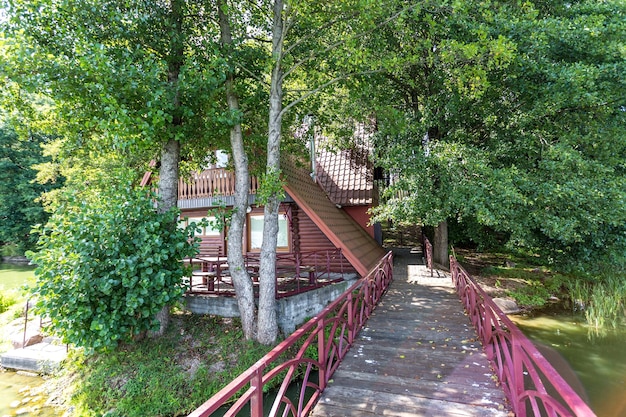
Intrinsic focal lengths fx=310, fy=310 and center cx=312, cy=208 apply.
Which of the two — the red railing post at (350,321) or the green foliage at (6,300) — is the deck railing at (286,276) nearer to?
the red railing post at (350,321)

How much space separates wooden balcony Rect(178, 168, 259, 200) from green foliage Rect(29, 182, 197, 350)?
16.4 feet

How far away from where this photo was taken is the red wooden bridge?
2602mm

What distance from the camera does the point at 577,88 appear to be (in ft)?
25.6

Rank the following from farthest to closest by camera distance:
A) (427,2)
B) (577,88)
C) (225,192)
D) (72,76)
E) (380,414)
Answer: (225,192) < (577,88) < (427,2) < (72,76) < (380,414)

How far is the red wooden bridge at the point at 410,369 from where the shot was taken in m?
2.60

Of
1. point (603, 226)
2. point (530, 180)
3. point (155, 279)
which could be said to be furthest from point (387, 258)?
point (603, 226)

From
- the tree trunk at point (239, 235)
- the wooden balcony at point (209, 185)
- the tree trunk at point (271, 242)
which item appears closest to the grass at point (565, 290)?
the tree trunk at point (271, 242)

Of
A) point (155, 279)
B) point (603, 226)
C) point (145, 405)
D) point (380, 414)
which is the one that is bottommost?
point (145, 405)

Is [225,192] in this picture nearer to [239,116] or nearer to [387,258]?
Result: [239,116]

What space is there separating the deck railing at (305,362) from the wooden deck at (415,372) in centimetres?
21

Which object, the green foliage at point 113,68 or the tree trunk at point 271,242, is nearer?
the green foliage at point 113,68

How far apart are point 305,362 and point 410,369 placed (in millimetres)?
1702

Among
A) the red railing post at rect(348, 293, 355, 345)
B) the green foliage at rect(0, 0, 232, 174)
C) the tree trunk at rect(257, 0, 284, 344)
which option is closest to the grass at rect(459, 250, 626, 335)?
the red railing post at rect(348, 293, 355, 345)

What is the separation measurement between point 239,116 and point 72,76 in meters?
2.94
